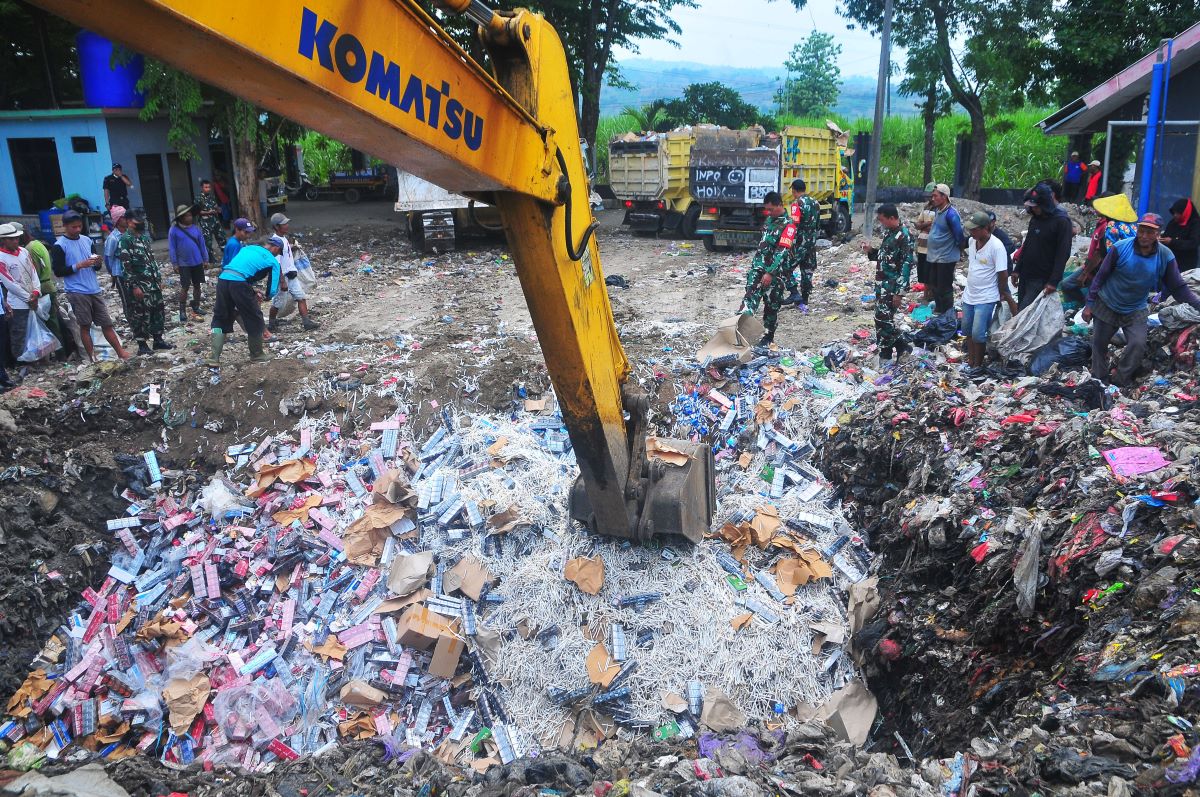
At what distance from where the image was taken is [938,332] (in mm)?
8312

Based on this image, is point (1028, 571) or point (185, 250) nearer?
point (1028, 571)

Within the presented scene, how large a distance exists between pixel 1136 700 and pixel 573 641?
9.23 ft

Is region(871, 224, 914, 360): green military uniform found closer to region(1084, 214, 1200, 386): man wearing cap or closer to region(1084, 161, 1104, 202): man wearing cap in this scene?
region(1084, 214, 1200, 386): man wearing cap

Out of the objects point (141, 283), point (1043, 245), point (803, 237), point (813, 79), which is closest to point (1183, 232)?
point (1043, 245)

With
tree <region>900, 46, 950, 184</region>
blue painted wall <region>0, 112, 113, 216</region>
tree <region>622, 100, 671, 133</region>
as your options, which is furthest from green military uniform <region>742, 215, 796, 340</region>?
tree <region>622, 100, 671, 133</region>

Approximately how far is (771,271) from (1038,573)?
5154 millimetres

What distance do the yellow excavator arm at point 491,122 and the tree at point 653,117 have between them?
2299cm

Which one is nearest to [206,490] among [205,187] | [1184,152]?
[205,187]

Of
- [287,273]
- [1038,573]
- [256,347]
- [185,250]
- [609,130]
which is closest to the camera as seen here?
[1038,573]

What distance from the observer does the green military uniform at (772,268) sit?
29.0ft

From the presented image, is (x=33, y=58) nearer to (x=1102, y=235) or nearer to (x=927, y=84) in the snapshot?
(x=927, y=84)

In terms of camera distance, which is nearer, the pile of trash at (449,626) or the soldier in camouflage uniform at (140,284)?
the pile of trash at (449,626)

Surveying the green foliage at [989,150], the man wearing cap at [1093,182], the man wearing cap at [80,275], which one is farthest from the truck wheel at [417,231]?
the man wearing cap at [1093,182]

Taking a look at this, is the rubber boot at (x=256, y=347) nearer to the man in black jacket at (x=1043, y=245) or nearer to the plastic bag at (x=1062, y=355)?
the plastic bag at (x=1062, y=355)
